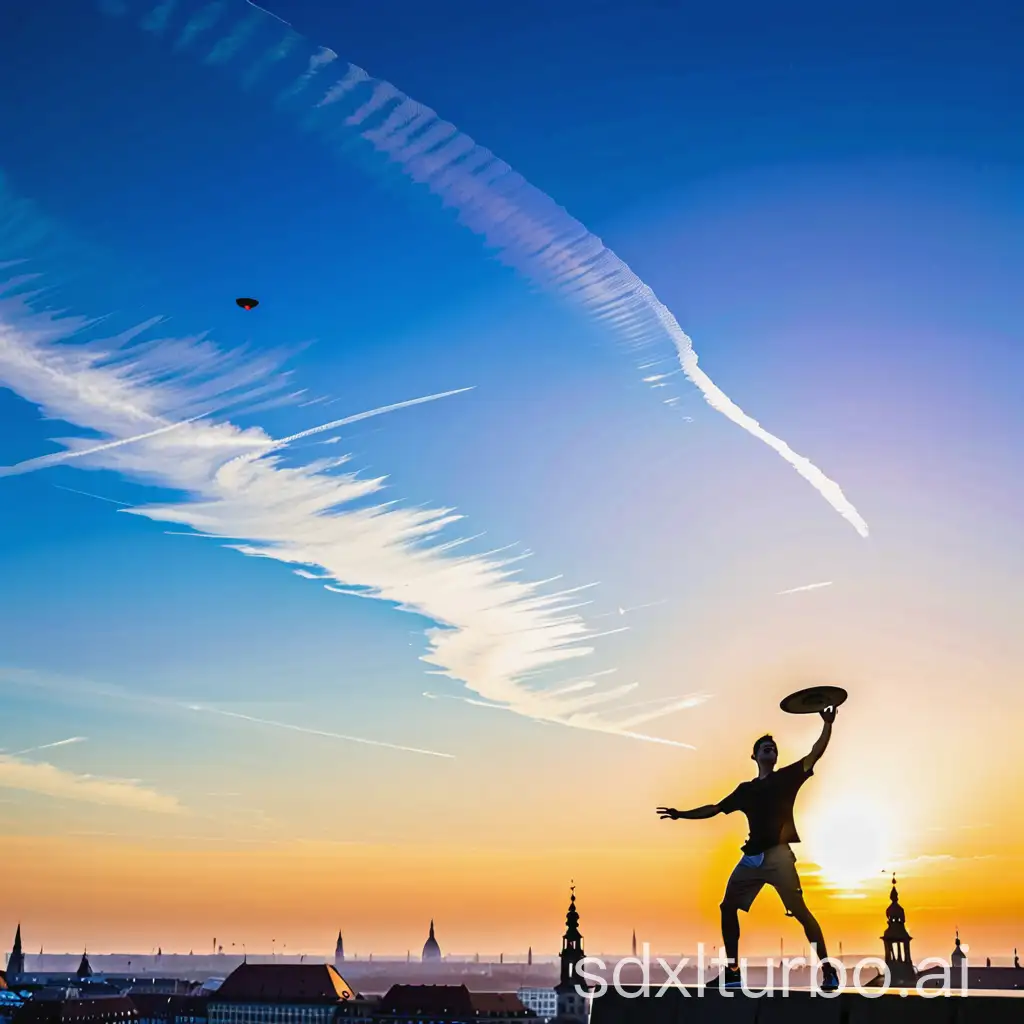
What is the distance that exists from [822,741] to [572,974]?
14639 cm

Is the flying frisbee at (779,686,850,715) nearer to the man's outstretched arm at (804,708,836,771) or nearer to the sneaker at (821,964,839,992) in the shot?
the man's outstretched arm at (804,708,836,771)

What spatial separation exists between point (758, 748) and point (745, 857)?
1.77 meters

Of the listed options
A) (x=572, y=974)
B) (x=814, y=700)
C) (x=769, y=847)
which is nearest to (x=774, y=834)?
(x=769, y=847)

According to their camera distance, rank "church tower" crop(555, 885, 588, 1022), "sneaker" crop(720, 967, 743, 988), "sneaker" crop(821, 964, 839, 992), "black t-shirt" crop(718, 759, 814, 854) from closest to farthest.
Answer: "sneaker" crop(821, 964, 839, 992) < "sneaker" crop(720, 967, 743, 988) < "black t-shirt" crop(718, 759, 814, 854) < "church tower" crop(555, 885, 588, 1022)

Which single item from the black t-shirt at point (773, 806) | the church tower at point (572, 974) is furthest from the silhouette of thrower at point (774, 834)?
the church tower at point (572, 974)

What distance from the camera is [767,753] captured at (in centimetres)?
2116

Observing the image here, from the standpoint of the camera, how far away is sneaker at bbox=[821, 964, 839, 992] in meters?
18.5

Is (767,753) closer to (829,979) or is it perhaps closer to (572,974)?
(829,979)

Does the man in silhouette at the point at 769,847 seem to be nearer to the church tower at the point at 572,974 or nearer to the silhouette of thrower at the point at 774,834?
the silhouette of thrower at the point at 774,834

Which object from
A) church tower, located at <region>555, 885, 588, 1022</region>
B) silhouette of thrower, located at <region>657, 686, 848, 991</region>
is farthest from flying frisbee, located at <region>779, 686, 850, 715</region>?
church tower, located at <region>555, 885, 588, 1022</region>

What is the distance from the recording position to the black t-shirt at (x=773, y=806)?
67.3ft

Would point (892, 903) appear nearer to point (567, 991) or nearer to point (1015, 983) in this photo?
point (1015, 983)

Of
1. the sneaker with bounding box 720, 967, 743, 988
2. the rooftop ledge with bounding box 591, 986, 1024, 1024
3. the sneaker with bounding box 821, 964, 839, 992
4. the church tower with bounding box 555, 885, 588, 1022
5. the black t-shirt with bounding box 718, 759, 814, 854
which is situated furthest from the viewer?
the church tower with bounding box 555, 885, 588, 1022

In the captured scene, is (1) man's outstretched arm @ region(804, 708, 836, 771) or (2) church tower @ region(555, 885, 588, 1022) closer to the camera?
(1) man's outstretched arm @ region(804, 708, 836, 771)
